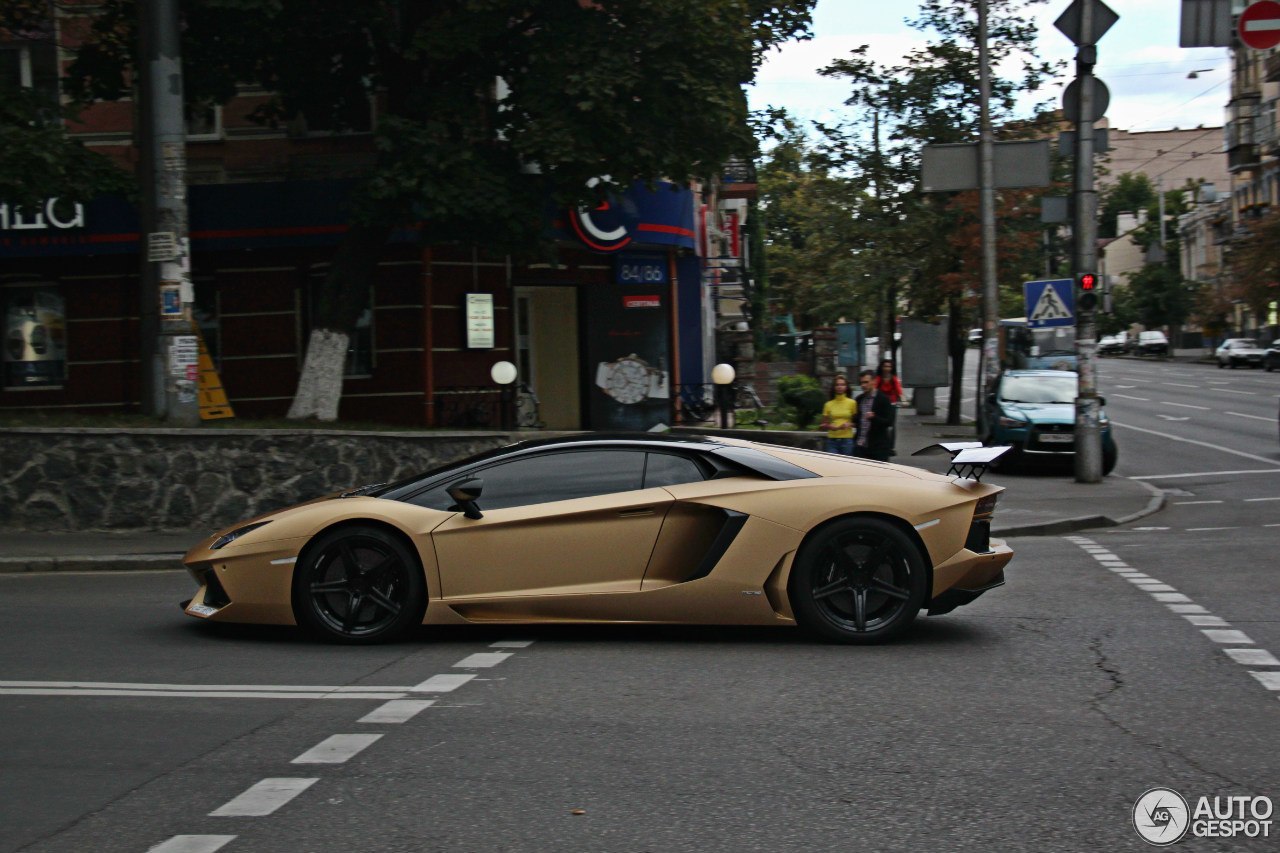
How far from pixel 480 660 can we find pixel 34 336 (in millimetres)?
20100

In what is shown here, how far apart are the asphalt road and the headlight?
1.94ft

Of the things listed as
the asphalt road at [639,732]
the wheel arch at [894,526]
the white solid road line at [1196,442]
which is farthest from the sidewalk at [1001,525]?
the wheel arch at [894,526]

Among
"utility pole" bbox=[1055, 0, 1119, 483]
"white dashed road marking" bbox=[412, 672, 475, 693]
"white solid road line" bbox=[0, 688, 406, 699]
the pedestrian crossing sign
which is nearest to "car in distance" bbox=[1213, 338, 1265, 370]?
the pedestrian crossing sign

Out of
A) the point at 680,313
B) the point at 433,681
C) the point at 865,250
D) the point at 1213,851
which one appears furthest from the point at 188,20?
the point at 865,250

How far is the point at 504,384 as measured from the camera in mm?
23812

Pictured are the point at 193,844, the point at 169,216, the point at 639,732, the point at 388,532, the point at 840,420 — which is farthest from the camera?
the point at 840,420

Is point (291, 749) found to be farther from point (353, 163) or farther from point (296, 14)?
point (353, 163)

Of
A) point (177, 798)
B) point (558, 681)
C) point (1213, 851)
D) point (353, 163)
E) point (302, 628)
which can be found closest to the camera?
point (1213, 851)

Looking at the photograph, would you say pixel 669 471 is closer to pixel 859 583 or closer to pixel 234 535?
pixel 859 583

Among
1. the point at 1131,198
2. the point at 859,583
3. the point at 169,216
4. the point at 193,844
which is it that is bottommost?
the point at 193,844

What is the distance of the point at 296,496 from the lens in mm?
16344

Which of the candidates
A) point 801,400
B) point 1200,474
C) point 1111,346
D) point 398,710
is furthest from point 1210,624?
point 1111,346

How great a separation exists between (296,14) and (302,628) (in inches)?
515

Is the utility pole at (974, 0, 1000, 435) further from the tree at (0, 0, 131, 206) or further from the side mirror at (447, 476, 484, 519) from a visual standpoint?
the side mirror at (447, 476, 484, 519)
